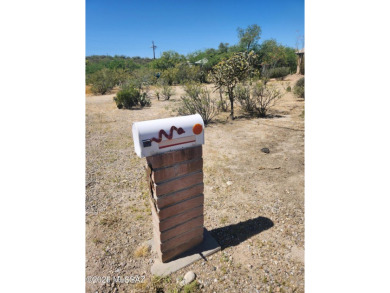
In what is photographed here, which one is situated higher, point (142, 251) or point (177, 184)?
point (177, 184)

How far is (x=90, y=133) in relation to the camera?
7.75 metres

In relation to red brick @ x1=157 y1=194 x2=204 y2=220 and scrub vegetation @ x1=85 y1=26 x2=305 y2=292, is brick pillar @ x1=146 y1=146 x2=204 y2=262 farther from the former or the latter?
scrub vegetation @ x1=85 y1=26 x2=305 y2=292

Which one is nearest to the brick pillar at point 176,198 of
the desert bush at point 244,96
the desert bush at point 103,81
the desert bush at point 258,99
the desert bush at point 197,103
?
the desert bush at point 197,103

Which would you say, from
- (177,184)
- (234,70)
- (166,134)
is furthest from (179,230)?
(234,70)

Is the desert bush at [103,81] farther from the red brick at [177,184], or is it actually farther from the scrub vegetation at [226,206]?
the red brick at [177,184]

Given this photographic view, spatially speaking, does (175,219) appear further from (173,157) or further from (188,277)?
(173,157)

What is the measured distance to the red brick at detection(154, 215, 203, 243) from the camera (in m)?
2.39

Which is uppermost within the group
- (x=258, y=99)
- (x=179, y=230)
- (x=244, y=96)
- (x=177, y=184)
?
(x=244, y=96)

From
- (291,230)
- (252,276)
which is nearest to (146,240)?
(252,276)

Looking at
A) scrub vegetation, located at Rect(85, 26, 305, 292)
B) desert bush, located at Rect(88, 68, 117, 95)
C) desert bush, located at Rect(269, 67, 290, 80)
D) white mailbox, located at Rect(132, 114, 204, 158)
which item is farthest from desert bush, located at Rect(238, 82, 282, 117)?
desert bush, located at Rect(269, 67, 290, 80)

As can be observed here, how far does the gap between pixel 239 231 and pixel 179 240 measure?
0.92 meters

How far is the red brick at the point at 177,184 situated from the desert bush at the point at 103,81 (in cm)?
1855

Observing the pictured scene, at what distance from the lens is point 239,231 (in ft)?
9.94

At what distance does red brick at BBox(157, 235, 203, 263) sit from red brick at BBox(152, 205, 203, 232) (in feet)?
1.08
